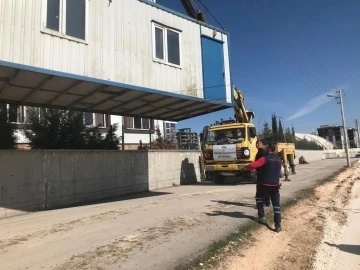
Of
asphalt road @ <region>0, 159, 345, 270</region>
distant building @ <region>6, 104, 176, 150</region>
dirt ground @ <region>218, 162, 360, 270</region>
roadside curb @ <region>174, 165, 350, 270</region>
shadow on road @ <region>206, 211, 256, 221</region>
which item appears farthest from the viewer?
distant building @ <region>6, 104, 176, 150</region>

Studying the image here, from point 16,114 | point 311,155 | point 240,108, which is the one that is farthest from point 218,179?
point 311,155

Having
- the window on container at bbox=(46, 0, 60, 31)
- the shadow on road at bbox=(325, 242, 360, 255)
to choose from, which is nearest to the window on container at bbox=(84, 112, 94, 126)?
the window on container at bbox=(46, 0, 60, 31)

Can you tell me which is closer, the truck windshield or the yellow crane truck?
the yellow crane truck

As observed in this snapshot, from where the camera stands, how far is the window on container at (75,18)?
8570mm

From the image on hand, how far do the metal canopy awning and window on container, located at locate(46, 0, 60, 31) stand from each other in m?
1.21

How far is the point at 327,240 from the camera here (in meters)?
7.24

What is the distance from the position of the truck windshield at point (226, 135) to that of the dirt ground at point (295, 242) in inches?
246

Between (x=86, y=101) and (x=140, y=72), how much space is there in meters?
2.63

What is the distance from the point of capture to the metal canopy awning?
27.4ft

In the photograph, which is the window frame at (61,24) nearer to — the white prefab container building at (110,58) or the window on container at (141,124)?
the white prefab container building at (110,58)

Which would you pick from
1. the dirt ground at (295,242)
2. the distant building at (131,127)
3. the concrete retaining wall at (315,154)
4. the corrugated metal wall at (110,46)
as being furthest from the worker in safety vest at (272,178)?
the concrete retaining wall at (315,154)

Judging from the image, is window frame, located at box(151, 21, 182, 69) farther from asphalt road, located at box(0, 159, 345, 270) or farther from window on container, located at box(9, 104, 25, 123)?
window on container, located at box(9, 104, 25, 123)

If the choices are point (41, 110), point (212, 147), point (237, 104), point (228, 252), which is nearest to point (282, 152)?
point (237, 104)

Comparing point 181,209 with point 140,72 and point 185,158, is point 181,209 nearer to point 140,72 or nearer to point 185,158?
point 140,72
